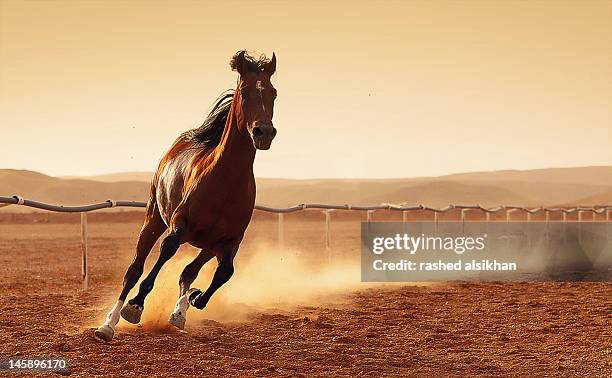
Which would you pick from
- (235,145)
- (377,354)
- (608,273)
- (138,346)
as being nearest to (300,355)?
(377,354)

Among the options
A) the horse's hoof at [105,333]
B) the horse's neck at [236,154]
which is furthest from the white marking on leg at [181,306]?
the horse's neck at [236,154]

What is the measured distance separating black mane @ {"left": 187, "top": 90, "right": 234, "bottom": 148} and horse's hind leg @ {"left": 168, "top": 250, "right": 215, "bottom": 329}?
1138 mm

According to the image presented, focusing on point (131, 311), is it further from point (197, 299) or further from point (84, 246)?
point (84, 246)

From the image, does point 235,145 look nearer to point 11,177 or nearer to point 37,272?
point 37,272

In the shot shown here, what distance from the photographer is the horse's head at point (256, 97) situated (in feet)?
19.6

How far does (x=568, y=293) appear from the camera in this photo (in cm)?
1219

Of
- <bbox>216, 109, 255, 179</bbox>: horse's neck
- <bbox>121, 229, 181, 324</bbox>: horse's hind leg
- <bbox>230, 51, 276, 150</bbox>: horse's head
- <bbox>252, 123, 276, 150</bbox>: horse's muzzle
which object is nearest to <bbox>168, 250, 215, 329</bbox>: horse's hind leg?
<bbox>121, 229, 181, 324</bbox>: horse's hind leg

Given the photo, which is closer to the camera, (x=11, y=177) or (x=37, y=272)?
(x=37, y=272)

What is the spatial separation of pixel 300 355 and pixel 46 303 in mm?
4352

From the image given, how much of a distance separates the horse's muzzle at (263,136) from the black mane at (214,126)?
5.81 ft

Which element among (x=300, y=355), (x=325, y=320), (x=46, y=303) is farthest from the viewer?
(x=46, y=303)

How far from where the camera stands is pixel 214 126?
7914 mm

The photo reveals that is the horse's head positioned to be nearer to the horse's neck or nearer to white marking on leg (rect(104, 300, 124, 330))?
the horse's neck

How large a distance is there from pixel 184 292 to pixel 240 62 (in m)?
2.25
